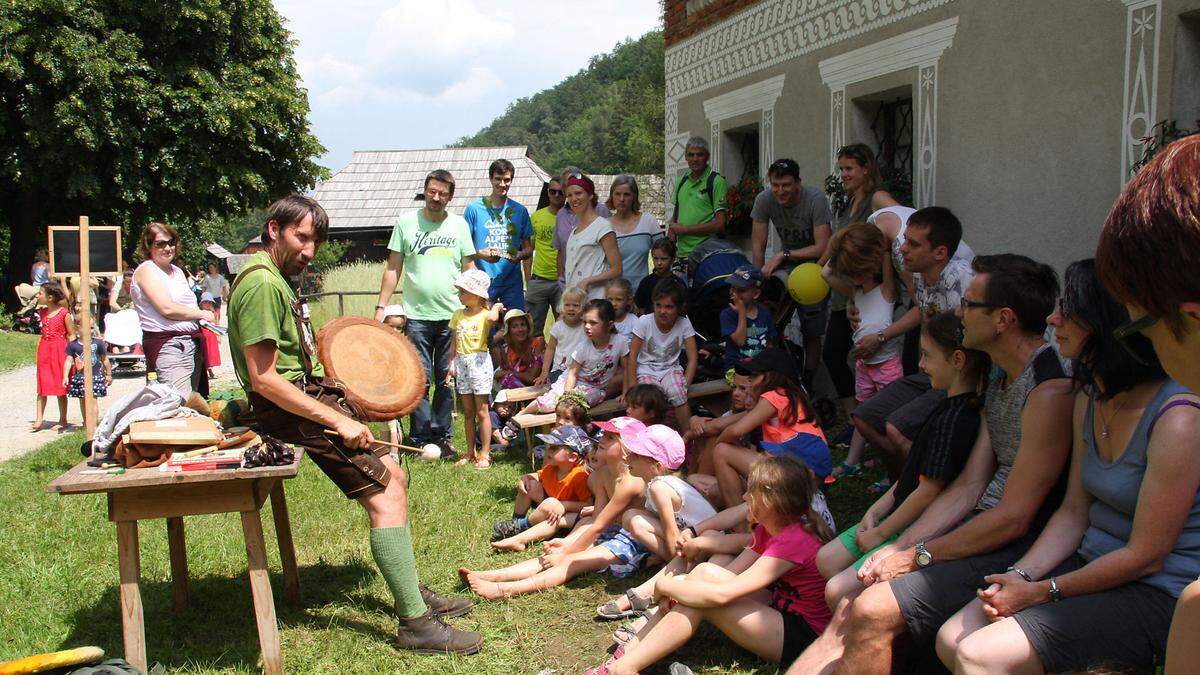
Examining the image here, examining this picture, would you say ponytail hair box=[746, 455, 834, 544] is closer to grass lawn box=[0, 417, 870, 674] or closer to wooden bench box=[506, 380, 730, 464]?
grass lawn box=[0, 417, 870, 674]

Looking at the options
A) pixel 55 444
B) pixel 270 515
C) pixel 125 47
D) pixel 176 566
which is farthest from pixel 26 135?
pixel 176 566

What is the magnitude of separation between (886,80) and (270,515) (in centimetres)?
572

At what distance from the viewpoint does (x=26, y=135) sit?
2319cm

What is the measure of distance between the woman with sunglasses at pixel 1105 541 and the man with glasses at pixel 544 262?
6.37 m

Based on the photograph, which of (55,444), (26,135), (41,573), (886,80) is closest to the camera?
(41,573)

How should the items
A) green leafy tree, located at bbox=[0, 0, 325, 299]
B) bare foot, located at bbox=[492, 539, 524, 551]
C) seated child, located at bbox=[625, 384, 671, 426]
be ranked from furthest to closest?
1. green leafy tree, located at bbox=[0, 0, 325, 299]
2. seated child, located at bbox=[625, 384, 671, 426]
3. bare foot, located at bbox=[492, 539, 524, 551]

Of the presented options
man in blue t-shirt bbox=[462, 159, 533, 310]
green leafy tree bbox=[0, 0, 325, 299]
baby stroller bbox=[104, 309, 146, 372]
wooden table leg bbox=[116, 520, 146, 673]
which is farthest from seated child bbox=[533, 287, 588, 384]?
green leafy tree bbox=[0, 0, 325, 299]

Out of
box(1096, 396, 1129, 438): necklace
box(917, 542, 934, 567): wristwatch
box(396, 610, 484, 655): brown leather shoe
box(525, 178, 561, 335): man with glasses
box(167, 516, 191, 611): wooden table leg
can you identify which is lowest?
box(396, 610, 484, 655): brown leather shoe

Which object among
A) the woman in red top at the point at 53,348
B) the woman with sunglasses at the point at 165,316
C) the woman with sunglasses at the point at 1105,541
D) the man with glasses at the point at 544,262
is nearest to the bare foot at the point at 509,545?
the woman with sunglasses at the point at 165,316

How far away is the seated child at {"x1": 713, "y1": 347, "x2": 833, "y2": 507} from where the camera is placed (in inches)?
199

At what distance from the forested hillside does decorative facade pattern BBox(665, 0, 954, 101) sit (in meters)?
45.7

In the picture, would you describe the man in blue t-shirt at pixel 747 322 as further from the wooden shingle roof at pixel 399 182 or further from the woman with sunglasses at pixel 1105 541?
the wooden shingle roof at pixel 399 182

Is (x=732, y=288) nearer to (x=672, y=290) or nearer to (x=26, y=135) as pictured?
(x=672, y=290)

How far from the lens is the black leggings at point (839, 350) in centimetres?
661
